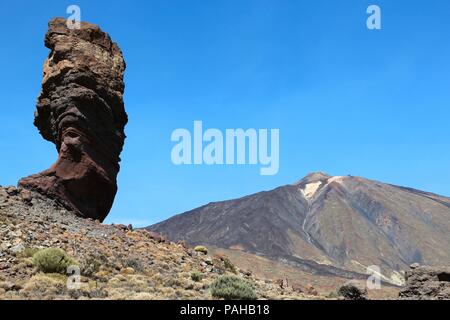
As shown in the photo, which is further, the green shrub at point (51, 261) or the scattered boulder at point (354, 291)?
the scattered boulder at point (354, 291)

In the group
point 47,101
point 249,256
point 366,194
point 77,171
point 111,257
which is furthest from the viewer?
point 366,194

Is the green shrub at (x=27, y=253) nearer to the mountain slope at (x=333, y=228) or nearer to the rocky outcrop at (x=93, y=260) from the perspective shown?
the rocky outcrop at (x=93, y=260)

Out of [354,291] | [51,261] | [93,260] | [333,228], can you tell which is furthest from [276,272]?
[333,228]

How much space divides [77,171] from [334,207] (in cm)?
16031

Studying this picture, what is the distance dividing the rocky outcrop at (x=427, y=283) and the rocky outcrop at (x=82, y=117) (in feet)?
45.7

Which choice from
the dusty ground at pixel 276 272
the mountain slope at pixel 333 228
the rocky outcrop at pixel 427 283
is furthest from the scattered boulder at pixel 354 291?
the mountain slope at pixel 333 228

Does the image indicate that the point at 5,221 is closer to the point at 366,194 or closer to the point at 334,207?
the point at 334,207

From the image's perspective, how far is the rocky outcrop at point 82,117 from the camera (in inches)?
952

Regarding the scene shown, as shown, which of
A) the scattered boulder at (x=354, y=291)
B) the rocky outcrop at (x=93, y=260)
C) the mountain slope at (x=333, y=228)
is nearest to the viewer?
the rocky outcrop at (x=93, y=260)

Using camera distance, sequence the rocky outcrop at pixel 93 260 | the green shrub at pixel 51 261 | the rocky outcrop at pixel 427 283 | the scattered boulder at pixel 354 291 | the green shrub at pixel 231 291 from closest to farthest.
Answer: the rocky outcrop at pixel 93 260, the green shrub at pixel 231 291, the green shrub at pixel 51 261, the rocky outcrop at pixel 427 283, the scattered boulder at pixel 354 291

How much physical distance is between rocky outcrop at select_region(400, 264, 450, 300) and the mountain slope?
10390 cm
